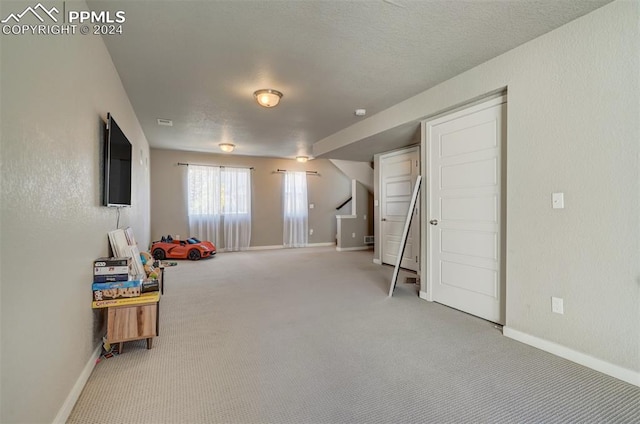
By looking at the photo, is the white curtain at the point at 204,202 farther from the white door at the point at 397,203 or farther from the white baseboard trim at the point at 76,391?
the white baseboard trim at the point at 76,391

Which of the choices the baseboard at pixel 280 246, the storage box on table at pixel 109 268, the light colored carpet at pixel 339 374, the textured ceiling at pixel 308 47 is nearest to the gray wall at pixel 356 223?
the baseboard at pixel 280 246

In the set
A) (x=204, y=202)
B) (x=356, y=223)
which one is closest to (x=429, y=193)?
(x=356, y=223)

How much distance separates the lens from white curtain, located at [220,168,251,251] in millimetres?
7492

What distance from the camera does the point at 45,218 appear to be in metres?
1.37

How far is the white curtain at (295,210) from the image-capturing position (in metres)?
8.16

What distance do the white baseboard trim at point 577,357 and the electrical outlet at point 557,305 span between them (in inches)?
9.8

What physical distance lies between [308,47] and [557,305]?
2.79 metres

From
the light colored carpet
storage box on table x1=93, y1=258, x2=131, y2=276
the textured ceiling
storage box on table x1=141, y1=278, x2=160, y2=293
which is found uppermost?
the textured ceiling

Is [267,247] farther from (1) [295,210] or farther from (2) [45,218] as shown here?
(2) [45,218]

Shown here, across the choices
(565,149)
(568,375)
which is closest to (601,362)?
(568,375)

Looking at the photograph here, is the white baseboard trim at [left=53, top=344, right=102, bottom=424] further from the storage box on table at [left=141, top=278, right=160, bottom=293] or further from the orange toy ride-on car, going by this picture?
the orange toy ride-on car

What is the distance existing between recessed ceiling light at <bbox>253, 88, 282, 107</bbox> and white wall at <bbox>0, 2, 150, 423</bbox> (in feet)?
5.13

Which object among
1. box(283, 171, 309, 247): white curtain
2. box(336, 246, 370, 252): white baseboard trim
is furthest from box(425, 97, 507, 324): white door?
box(283, 171, 309, 247): white curtain

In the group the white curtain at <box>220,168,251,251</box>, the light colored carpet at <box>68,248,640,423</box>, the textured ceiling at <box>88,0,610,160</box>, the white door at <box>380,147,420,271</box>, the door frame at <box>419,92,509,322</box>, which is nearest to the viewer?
the light colored carpet at <box>68,248,640,423</box>
